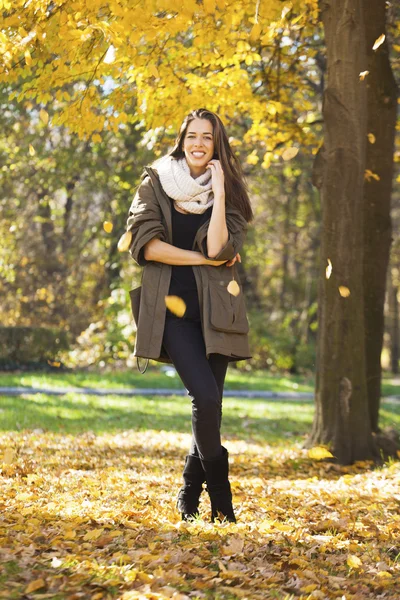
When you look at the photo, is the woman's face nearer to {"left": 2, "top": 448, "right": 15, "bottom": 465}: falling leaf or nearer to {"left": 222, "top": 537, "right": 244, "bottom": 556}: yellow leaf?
{"left": 222, "top": 537, "right": 244, "bottom": 556}: yellow leaf

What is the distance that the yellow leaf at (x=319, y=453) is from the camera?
7.16 metres

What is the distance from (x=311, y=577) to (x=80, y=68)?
13.6 ft

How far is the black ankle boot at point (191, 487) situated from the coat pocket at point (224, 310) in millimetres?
750

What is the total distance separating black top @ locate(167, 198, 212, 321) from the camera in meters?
4.37

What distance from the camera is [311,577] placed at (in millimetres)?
3744

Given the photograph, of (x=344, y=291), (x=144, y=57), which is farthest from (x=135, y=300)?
(x=144, y=57)

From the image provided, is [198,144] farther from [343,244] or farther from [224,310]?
[343,244]

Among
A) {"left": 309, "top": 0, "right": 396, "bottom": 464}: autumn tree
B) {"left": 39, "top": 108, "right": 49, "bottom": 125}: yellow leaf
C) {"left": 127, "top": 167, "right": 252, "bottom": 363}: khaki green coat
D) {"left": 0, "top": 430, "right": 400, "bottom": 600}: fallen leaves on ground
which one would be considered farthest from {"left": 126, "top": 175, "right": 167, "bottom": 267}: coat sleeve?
{"left": 309, "top": 0, "right": 396, "bottom": 464}: autumn tree

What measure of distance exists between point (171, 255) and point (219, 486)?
→ 1.23 m

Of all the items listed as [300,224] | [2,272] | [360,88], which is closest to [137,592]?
[360,88]

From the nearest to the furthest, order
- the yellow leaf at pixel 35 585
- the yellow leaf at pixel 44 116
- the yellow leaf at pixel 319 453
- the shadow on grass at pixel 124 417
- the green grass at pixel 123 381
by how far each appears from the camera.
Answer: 1. the yellow leaf at pixel 35 585
2. the yellow leaf at pixel 44 116
3. the yellow leaf at pixel 319 453
4. the shadow on grass at pixel 124 417
5. the green grass at pixel 123 381

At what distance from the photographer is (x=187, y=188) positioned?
442 cm

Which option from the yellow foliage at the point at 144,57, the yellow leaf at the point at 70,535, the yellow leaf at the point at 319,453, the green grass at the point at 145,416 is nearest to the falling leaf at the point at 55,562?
the yellow leaf at the point at 70,535

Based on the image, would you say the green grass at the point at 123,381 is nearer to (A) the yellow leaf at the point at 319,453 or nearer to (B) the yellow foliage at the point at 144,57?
(B) the yellow foliage at the point at 144,57
